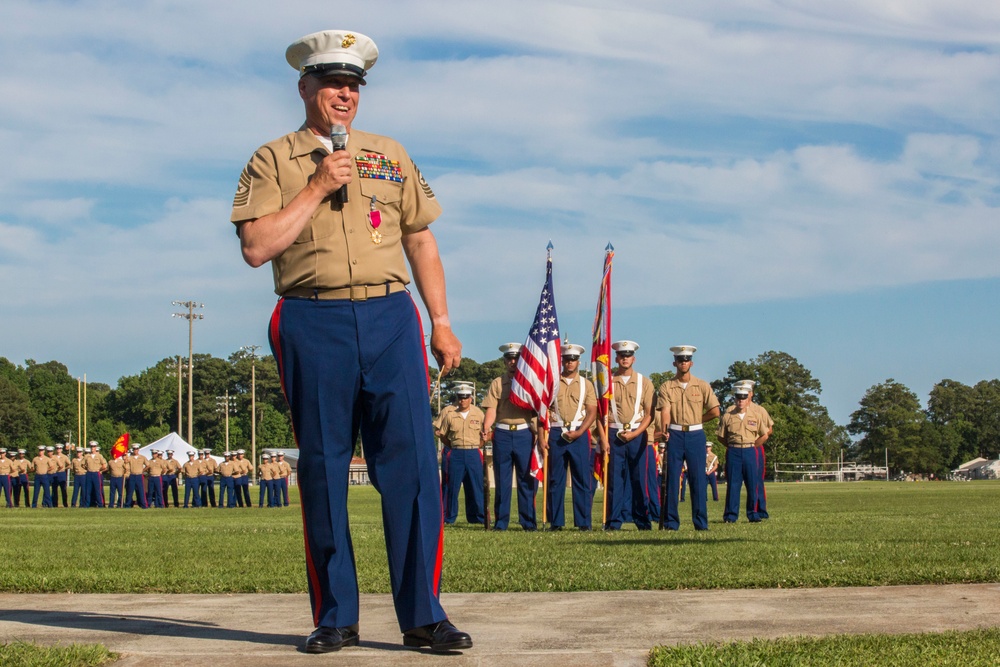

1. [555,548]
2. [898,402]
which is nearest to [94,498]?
[555,548]

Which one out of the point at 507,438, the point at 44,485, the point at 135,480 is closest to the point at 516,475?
the point at 507,438

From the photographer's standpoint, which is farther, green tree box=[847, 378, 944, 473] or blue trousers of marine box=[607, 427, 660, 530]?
green tree box=[847, 378, 944, 473]

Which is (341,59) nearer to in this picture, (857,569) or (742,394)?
(857,569)

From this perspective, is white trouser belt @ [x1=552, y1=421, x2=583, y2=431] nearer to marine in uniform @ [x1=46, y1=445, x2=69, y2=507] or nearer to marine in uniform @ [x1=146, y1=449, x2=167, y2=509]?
marine in uniform @ [x1=146, y1=449, x2=167, y2=509]

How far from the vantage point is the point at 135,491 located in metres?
40.6

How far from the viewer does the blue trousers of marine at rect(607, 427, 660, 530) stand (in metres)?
16.8

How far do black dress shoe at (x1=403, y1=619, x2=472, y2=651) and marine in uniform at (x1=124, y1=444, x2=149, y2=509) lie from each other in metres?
36.4

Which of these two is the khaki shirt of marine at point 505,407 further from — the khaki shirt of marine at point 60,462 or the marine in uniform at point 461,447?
the khaki shirt of marine at point 60,462

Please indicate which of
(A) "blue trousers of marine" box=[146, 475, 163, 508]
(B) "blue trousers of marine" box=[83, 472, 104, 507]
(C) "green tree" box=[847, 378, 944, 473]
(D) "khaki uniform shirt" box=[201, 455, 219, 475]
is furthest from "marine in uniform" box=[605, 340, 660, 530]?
(C) "green tree" box=[847, 378, 944, 473]

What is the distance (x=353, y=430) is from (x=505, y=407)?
1317 cm

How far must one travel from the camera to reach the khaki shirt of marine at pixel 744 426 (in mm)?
20391

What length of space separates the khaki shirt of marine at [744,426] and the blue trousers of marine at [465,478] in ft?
12.2

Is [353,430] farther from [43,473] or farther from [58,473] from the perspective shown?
[58,473]

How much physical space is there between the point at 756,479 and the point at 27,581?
43.3 ft
